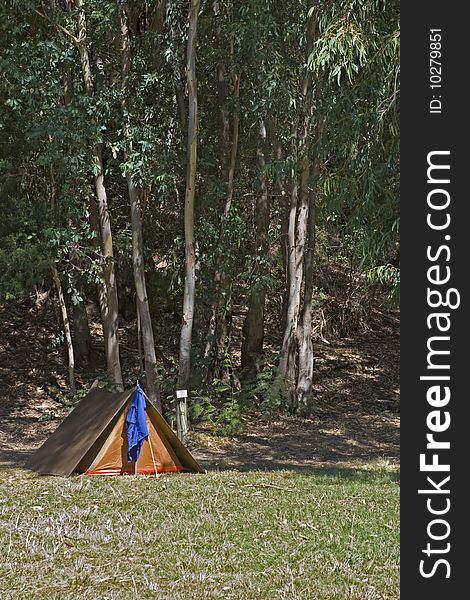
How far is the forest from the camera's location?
11.8 metres

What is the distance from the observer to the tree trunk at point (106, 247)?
56.7 ft

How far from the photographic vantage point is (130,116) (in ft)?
56.4

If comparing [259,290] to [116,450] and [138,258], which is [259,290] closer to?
[138,258]

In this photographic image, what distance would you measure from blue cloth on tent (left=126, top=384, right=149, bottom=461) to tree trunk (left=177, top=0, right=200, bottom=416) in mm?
4854

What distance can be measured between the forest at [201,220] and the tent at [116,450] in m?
0.04

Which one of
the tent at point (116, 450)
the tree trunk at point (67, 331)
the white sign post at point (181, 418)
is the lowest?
the tent at point (116, 450)

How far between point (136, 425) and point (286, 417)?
6227 millimetres

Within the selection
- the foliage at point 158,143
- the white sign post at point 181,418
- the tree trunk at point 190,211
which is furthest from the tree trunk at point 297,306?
the white sign post at point 181,418

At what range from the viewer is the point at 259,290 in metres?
18.8

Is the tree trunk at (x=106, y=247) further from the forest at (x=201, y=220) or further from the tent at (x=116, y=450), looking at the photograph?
the tent at (x=116, y=450)

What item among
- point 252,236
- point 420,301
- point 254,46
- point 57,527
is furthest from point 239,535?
point 252,236

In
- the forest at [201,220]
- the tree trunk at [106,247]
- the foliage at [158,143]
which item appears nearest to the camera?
the forest at [201,220]

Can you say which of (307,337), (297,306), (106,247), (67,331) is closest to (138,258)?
(106,247)

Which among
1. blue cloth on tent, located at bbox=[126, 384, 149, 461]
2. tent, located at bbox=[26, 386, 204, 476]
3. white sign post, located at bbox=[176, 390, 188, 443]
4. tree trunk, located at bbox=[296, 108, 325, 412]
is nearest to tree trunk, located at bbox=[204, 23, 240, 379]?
tree trunk, located at bbox=[296, 108, 325, 412]
